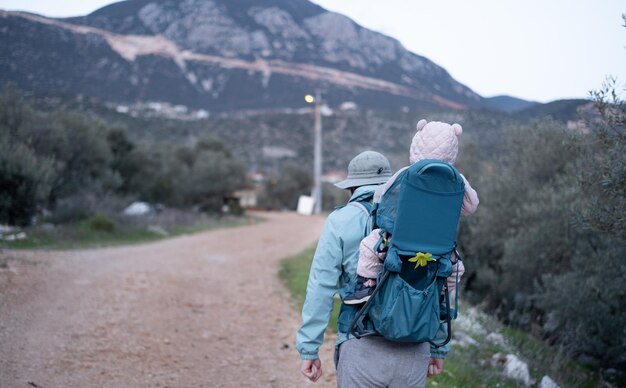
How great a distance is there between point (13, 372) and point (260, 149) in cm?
4788

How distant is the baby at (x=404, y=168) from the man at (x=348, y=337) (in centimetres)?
14

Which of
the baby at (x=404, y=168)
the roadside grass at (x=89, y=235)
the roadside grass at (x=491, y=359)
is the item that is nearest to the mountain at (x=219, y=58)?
the roadside grass at (x=89, y=235)

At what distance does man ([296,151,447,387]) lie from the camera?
2854 millimetres

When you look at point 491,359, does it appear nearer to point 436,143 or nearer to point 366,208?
point 366,208

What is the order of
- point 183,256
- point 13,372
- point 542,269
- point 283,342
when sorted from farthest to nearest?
point 183,256, point 542,269, point 283,342, point 13,372

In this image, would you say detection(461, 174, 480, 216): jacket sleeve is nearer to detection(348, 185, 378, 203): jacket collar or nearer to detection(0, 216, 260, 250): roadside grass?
detection(348, 185, 378, 203): jacket collar

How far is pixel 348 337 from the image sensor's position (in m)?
2.92

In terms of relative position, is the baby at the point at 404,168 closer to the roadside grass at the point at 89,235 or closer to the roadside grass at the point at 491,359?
the roadside grass at the point at 491,359

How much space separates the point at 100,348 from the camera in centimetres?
602

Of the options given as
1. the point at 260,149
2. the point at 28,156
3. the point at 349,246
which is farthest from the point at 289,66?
the point at 349,246

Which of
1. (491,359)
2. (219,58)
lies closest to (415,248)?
(491,359)

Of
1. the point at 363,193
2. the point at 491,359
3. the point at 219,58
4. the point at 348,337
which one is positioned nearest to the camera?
the point at 348,337

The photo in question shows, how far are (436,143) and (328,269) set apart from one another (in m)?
0.88

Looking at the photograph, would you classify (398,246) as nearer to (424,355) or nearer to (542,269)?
(424,355)
